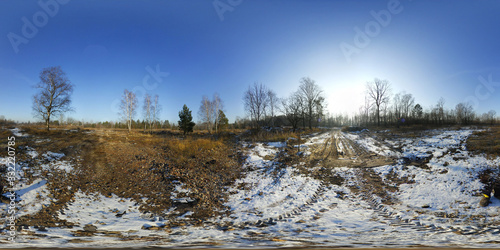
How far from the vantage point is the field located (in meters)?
5.46

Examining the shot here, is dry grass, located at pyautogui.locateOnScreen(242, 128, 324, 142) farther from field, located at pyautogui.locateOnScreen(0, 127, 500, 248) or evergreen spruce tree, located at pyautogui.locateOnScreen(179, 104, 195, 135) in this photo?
evergreen spruce tree, located at pyautogui.locateOnScreen(179, 104, 195, 135)

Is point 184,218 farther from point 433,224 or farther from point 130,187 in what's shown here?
point 433,224

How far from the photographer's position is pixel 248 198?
960 cm

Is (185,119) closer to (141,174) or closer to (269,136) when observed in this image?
(269,136)

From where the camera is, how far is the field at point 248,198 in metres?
5.46

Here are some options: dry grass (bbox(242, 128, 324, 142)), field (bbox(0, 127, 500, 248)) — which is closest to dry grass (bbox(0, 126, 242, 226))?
field (bbox(0, 127, 500, 248))

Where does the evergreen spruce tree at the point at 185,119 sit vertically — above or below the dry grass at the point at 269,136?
above

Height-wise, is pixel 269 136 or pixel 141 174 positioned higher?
pixel 269 136

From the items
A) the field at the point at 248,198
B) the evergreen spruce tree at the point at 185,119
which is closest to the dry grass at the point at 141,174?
the field at the point at 248,198

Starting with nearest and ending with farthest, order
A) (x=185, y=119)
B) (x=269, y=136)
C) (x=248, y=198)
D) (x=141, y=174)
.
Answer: (x=248, y=198), (x=141, y=174), (x=269, y=136), (x=185, y=119)

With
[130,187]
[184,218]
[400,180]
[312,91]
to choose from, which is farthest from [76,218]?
[312,91]

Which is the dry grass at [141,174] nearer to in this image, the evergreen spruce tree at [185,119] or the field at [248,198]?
the field at [248,198]

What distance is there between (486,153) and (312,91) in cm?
3965

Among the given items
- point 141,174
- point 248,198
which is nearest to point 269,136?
point 248,198
